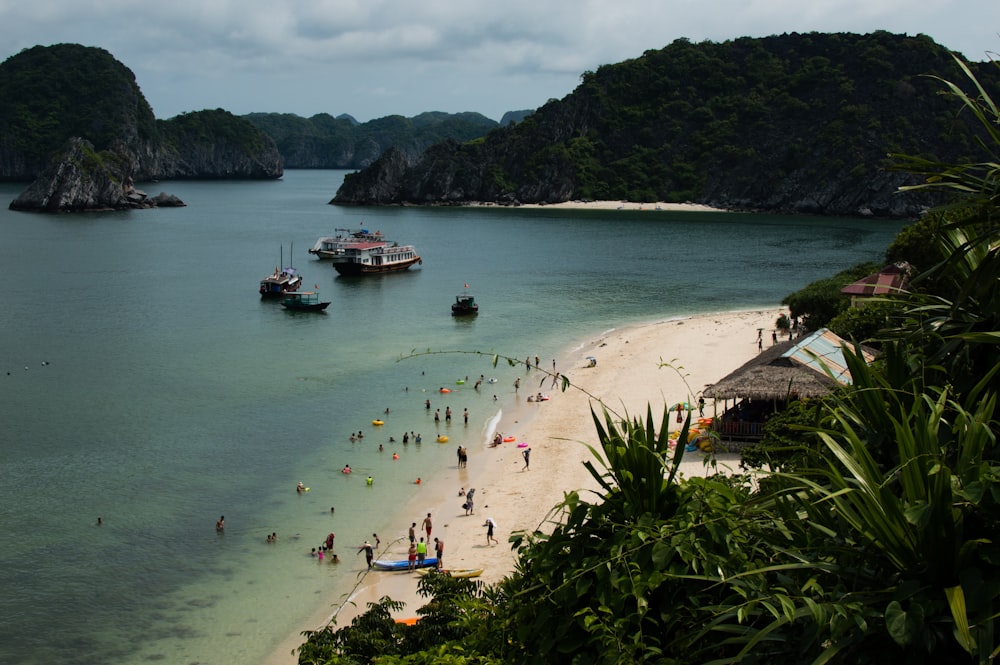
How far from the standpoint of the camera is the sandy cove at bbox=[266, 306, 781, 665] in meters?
22.3

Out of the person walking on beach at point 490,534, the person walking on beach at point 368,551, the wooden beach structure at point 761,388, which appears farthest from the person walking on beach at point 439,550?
the wooden beach structure at point 761,388

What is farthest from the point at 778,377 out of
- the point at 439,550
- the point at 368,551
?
the point at 368,551

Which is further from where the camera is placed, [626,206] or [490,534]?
[626,206]

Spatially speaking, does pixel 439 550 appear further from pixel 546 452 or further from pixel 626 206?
pixel 626 206

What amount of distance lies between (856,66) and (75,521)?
171m

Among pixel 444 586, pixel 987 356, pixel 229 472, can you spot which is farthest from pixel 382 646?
pixel 229 472

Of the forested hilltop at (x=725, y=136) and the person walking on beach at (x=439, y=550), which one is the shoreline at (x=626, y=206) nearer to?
the forested hilltop at (x=725, y=136)

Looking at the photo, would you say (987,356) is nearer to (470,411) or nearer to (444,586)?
(444,586)

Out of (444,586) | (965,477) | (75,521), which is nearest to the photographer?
(965,477)

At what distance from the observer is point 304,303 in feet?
201

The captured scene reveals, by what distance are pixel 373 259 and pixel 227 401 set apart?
150 feet

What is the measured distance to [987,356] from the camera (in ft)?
19.4

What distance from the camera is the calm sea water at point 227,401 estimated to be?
70.0ft

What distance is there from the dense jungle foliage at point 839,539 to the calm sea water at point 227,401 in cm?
417
